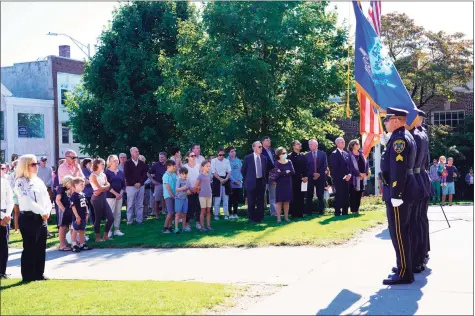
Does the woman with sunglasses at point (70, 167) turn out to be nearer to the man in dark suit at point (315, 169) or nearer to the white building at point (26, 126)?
the man in dark suit at point (315, 169)

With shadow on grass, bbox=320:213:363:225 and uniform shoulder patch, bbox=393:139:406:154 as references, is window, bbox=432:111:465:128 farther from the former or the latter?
uniform shoulder patch, bbox=393:139:406:154

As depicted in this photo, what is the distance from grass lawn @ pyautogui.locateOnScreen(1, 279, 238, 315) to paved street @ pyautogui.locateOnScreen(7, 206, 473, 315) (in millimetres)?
573

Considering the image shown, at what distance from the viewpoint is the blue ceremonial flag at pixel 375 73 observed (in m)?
11.5

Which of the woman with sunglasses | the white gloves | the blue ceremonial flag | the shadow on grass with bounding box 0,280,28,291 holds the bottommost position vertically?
the shadow on grass with bounding box 0,280,28,291

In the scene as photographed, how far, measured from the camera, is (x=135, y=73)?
29391 mm

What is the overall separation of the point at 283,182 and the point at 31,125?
35099 millimetres

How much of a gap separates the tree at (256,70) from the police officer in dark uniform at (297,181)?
3.09 metres

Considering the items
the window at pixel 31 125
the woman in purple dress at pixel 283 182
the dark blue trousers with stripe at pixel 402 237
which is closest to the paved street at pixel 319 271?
the dark blue trousers with stripe at pixel 402 237

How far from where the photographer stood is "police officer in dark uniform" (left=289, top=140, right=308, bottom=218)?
50.3ft

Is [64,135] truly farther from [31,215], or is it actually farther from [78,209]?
[31,215]

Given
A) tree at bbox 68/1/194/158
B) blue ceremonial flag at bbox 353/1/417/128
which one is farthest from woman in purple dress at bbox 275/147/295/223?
tree at bbox 68/1/194/158

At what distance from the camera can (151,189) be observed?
18125mm

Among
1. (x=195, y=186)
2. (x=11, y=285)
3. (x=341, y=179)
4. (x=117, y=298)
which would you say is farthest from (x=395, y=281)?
(x=341, y=179)

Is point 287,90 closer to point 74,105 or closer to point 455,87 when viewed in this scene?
point 74,105
